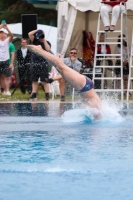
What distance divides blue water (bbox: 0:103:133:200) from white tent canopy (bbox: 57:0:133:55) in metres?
7.67

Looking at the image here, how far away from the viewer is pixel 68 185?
5207 millimetres

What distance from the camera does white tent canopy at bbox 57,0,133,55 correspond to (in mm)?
17391

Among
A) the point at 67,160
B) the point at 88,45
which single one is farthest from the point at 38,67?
the point at 67,160

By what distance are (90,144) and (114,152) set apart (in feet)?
2.17

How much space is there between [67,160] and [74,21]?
1243 cm

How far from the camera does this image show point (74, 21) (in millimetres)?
18328

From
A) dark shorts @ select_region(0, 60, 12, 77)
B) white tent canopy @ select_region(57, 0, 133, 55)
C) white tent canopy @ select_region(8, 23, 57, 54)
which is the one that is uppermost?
white tent canopy @ select_region(57, 0, 133, 55)

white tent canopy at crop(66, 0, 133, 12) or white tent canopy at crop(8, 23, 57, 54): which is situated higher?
white tent canopy at crop(66, 0, 133, 12)

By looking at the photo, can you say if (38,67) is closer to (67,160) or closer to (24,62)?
(24,62)

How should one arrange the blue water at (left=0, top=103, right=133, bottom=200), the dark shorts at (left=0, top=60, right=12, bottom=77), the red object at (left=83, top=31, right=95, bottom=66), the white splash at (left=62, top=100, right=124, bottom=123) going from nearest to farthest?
1. the blue water at (left=0, top=103, right=133, bottom=200)
2. the white splash at (left=62, top=100, right=124, bottom=123)
3. the dark shorts at (left=0, top=60, right=12, bottom=77)
4. the red object at (left=83, top=31, right=95, bottom=66)

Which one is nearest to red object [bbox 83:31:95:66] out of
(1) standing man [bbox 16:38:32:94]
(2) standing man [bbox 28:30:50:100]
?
(1) standing man [bbox 16:38:32:94]

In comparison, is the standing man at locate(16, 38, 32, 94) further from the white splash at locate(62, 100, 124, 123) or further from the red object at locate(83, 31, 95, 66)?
the white splash at locate(62, 100, 124, 123)

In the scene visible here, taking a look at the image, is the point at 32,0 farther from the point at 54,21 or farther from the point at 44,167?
the point at 44,167

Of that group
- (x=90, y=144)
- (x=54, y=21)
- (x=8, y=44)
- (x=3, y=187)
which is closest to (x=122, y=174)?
(x=3, y=187)
